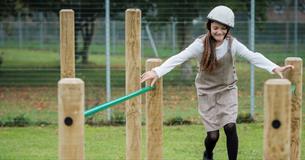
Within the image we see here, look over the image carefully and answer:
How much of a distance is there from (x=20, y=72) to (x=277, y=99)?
630 inches

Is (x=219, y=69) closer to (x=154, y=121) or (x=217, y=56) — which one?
(x=217, y=56)

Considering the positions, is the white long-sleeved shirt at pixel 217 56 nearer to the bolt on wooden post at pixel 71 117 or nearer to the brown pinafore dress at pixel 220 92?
the brown pinafore dress at pixel 220 92

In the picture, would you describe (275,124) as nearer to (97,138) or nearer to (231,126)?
(231,126)

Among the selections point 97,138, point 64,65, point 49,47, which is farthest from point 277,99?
point 49,47

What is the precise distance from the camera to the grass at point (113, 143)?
296 inches

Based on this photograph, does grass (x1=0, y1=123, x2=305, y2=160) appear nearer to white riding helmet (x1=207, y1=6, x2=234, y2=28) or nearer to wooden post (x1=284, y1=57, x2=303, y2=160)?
wooden post (x1=284, y1=57, x2=303, y2=160)

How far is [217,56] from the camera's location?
542 centimetres

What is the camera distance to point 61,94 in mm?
3514

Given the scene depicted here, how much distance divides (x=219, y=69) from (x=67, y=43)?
4.40ft

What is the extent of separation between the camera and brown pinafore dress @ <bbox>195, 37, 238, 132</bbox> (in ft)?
18.0

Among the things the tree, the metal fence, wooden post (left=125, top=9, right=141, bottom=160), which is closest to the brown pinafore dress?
wooden post (left=125, top=9, right=141, bottom=160)

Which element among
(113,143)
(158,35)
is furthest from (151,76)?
(158,35)

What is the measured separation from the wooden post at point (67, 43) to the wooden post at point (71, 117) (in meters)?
2.04

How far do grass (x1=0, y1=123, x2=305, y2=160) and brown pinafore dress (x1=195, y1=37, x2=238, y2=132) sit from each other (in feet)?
6.10
